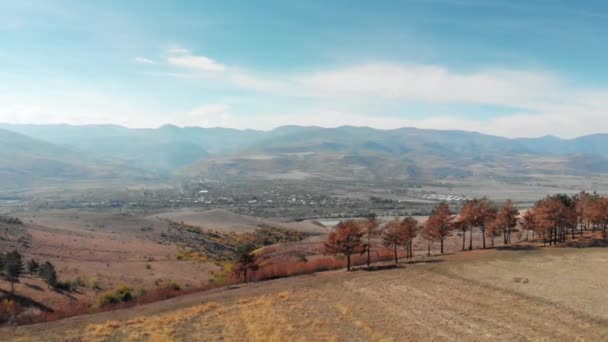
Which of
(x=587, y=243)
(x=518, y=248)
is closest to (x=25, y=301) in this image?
(x=518, y=248)

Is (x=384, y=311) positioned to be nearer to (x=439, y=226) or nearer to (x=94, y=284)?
(x=94, y=284)

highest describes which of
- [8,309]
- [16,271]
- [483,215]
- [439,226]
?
[483,215]

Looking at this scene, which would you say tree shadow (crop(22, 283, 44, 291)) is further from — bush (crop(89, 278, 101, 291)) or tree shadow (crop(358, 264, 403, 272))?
tree shadow (crop(358, 264, 403, 272))

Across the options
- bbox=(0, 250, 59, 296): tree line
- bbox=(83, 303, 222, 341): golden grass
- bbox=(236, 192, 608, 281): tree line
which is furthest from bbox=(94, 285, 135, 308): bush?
bbox=(236, 192, 608, 281): tree line

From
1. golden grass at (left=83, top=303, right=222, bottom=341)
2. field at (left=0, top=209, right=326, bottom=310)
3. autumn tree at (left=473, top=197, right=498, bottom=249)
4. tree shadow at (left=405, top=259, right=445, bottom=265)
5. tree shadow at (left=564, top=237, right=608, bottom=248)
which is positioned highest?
autumn tree at (left=473, top=197, right=498, bottom=249)

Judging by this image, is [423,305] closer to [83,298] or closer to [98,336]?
[98,336]

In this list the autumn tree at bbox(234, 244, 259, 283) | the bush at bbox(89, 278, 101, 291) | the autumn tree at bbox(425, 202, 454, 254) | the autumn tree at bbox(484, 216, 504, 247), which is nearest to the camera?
the bush at bbox(89, 278, 101, 291)

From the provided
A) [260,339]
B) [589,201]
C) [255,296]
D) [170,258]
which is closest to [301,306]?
[255,296]
